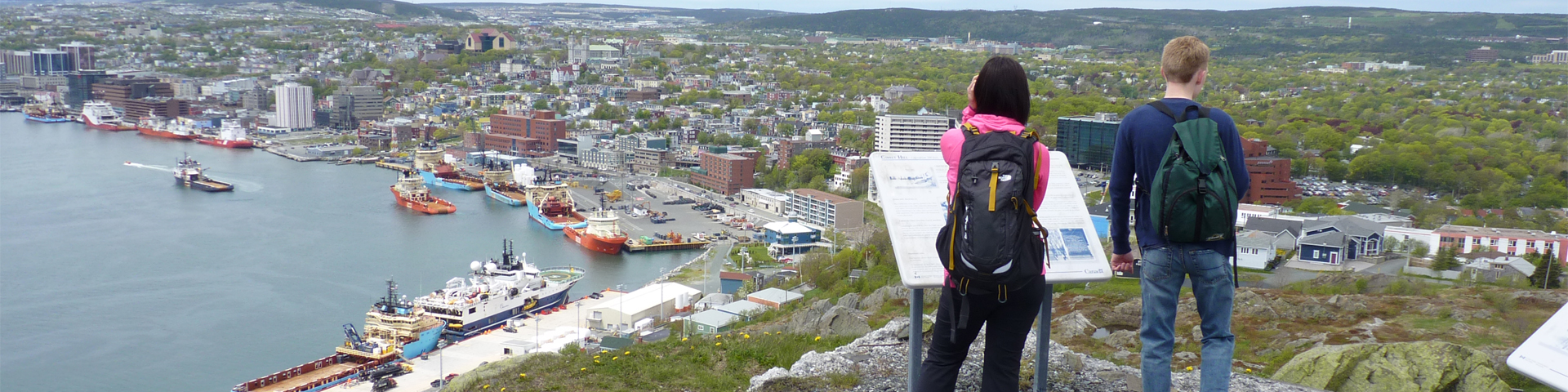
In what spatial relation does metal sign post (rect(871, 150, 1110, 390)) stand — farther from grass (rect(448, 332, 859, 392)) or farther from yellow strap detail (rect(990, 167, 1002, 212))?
grass (rect(448, 332, 859, 392))

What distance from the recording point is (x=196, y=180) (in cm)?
1404

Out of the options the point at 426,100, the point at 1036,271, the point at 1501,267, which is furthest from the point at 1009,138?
the point at 426,100

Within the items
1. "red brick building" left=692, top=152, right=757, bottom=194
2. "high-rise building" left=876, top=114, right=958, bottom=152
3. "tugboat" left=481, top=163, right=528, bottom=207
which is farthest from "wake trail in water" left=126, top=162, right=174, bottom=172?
"high-rise building" left=876, top=114, right=958, bottom=152

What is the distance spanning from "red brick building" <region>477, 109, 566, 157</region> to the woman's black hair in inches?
693

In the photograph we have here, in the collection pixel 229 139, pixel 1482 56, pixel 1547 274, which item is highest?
pixel 1482 56

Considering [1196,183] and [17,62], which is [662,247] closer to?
[1196,183]

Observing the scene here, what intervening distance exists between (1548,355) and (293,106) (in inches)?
963

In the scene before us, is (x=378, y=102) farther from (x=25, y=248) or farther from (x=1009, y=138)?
(x=1009, y=138)

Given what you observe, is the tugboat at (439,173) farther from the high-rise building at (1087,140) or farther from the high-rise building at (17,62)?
the high-rise building at (17,62)

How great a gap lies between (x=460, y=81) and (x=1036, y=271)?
29179mm

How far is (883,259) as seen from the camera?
21.4 feet

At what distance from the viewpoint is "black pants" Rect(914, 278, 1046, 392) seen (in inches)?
41.5

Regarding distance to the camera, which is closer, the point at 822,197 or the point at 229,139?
the point at 822,197

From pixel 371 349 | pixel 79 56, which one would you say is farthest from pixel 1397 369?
pixel 79 56
